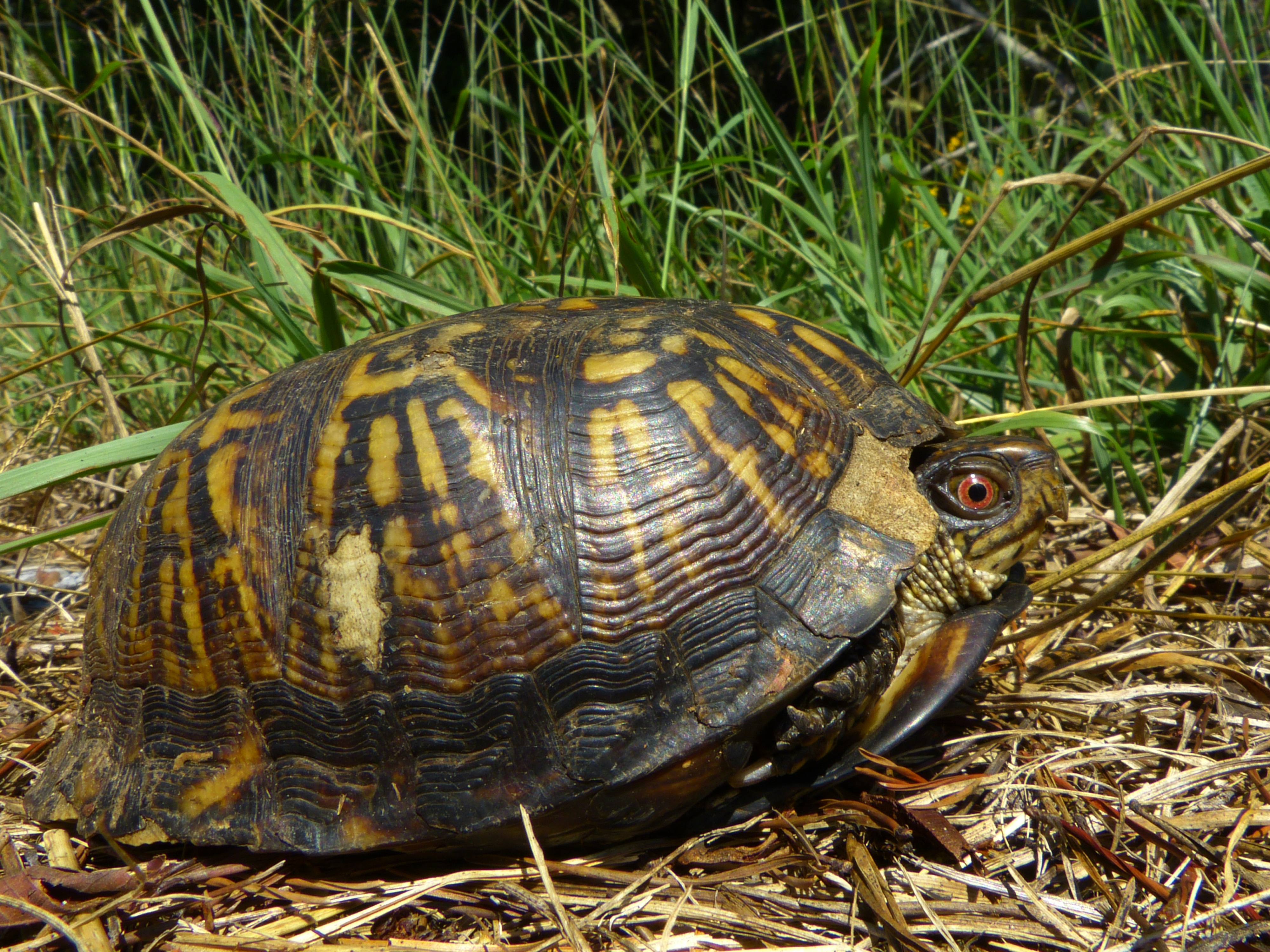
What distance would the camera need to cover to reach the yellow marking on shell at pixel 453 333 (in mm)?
1740

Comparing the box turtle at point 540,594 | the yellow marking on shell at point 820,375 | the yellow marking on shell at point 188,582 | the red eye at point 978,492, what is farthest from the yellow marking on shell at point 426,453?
the red eye at point 978,492

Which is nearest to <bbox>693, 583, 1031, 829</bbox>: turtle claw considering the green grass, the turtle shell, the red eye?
the turtle shell

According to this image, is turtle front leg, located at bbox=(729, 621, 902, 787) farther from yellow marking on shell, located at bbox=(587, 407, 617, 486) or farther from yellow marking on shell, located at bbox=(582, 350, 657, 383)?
yellow marking on shell, located at bbox=(582, 350, 657, 383)

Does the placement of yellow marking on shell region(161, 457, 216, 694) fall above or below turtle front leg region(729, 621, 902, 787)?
above

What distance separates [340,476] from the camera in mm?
1635

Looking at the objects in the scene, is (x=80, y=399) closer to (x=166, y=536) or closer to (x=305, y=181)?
(x=305, y=181)

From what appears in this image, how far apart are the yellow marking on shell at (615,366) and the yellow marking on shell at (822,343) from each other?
17.0 inches

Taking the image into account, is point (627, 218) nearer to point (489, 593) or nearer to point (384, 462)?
point (384, 462)

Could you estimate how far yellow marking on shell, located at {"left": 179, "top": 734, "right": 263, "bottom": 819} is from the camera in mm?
1615

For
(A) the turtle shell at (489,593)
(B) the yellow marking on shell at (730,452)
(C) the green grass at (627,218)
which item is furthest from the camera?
(C) the green grass at (627,218)

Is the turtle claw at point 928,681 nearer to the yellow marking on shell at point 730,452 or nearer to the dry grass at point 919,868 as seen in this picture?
the dry grass at point 919,868

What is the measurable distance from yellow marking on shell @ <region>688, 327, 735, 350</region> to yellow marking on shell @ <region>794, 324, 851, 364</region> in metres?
0.24

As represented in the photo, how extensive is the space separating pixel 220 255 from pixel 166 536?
204cm

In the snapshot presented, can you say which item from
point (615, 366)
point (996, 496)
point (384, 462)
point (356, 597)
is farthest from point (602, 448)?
point (996, 496)
